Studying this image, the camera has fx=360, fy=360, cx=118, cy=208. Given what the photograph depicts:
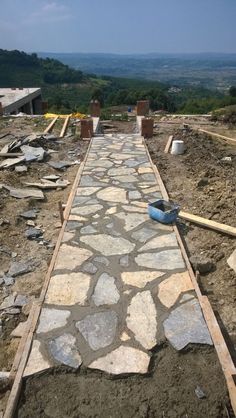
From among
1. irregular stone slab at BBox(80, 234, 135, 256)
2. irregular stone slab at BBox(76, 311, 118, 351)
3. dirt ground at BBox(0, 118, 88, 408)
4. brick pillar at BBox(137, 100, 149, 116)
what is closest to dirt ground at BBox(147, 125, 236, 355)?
irregular stone slab at BBox(80, 234, 135, 256)

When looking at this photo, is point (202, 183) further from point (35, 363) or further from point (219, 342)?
point (35, 363)

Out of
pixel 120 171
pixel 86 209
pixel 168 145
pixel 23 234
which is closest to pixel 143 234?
pixel 86 209

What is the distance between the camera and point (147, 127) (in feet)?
40.5

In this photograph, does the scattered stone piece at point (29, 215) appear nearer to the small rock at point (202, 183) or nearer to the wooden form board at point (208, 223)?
the wooden form board at point (208, 223)

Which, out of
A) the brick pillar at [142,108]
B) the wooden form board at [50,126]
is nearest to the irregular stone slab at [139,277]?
the wooden form board at [50,126]

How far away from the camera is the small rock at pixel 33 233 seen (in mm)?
6053

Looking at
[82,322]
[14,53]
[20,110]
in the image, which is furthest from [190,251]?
[14,53]

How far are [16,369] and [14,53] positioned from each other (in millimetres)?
99961

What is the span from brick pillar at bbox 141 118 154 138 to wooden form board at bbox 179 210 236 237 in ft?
21.3

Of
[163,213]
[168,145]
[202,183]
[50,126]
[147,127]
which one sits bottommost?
[50,126]

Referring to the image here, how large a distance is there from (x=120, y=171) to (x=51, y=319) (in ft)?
17.5

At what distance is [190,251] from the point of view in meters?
5.48

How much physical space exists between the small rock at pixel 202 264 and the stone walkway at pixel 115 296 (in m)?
0.19

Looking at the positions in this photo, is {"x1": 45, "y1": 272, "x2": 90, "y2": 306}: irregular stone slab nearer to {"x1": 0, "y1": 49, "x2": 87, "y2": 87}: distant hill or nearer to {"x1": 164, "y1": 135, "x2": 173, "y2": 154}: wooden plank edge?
{"x1": 164, "y1": 135, "x2": 173, "y2": 154}: wooden plank edge
